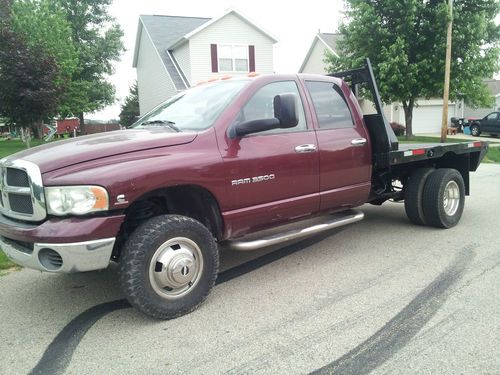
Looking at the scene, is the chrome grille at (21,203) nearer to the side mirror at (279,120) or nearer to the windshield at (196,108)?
the windshield at (196,108)

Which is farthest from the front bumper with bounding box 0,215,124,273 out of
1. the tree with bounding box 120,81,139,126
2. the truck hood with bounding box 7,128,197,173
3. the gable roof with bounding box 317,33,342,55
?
the tree with bounding box 120,81,139,126

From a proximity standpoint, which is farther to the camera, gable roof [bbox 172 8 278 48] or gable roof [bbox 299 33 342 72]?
gable roof [bbox 299 33 342 72]

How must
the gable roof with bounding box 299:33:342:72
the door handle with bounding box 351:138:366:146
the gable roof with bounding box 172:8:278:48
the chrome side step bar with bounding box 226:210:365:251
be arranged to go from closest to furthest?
1. the chrome side step bar with bounding box 226:210:365:251
2. the door handle with bounding box 351:138:366:146
3. the gable roof with bounding box 172:8:278:48
4. the gable roof with bounding box 299:33:342:72

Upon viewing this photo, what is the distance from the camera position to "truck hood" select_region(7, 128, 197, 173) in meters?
3.23

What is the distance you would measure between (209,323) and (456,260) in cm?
277

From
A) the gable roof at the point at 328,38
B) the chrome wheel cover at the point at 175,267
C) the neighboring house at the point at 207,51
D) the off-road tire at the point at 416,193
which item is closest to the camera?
the chrome wheel cover at the point at 175,267

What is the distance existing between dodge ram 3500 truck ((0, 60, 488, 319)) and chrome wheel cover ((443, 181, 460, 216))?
1.06 meters

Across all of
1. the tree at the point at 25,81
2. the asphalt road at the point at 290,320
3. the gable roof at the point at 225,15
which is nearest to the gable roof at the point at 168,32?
the gable roof at the point at 225,15

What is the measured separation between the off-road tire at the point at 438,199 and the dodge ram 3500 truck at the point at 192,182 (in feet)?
2.21

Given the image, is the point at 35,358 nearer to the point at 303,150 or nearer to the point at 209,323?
the point at 209,323

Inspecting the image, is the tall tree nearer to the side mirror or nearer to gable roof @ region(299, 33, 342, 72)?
gable roof @ region(299, 33, 342, 72)

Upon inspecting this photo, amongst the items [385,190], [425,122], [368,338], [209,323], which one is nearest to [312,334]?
[368,338]

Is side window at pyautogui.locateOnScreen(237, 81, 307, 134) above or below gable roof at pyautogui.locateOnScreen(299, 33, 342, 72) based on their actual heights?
below

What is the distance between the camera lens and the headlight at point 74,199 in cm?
312
